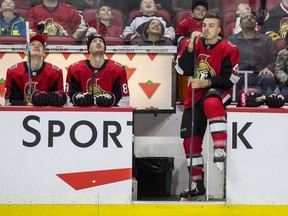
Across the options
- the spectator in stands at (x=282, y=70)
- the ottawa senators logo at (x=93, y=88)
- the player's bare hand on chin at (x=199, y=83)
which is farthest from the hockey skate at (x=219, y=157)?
the spectator in stands at (x=282, y=70)

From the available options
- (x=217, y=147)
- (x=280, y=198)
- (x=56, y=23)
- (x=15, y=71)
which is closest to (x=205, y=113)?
(x=217, y=147)

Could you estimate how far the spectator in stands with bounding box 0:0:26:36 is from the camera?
29.8 feet

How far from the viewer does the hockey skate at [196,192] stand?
6324 millimetres

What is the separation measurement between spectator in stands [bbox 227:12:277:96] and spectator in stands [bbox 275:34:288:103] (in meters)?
0.10

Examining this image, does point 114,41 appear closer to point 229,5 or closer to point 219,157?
point 229,5

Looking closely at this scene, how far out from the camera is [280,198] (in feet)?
19.8

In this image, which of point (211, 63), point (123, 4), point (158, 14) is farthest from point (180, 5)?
point (211, 63)

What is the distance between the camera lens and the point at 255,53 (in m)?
9.05

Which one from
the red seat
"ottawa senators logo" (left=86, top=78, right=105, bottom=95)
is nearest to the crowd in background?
the red seat

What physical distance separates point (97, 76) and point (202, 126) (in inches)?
44.9

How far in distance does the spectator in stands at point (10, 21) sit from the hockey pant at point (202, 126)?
3.08 m

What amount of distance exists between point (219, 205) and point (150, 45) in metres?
3.11

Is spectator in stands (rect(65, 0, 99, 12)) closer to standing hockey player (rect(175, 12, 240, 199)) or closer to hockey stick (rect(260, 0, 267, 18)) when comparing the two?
hockey stick (rect(260, 0, 267, 18))

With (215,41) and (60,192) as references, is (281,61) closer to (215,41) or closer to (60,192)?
(215,41)
